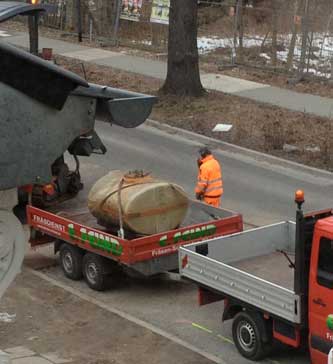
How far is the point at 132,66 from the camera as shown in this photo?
2781cm

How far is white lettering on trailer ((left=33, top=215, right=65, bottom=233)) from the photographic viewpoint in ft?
42.1

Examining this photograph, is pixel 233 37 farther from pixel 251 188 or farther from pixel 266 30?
pixel 251 188

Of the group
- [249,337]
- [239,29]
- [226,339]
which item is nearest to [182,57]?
[239,29]

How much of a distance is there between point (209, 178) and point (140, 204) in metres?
2.43

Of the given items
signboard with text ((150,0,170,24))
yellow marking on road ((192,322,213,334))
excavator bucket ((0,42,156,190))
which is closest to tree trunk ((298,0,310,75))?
signboard with text ((150,0,170,24))

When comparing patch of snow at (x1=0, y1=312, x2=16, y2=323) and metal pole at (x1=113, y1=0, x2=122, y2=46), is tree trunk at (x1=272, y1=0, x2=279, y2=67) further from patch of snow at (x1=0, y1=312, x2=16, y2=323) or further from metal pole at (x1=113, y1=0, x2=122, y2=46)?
patch of snow at (x1=0, y1=312, x2=16, y2=323)

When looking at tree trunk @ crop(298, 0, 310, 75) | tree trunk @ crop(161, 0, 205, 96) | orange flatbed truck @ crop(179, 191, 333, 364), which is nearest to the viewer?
orange flatbed truck @ crop(179, 191, 333, 364)

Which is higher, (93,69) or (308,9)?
(308,9)

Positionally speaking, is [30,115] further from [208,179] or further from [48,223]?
[208,179]

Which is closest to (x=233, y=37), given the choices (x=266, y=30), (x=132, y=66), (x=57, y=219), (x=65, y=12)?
(x=266, y=30)

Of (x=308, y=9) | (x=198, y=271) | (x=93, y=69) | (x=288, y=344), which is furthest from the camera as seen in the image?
(x=93, y=69)

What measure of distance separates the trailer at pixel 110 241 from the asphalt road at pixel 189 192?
12.8 inches

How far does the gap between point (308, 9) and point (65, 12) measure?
11.2 metres

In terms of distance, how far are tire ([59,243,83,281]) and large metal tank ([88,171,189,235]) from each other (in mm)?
644
